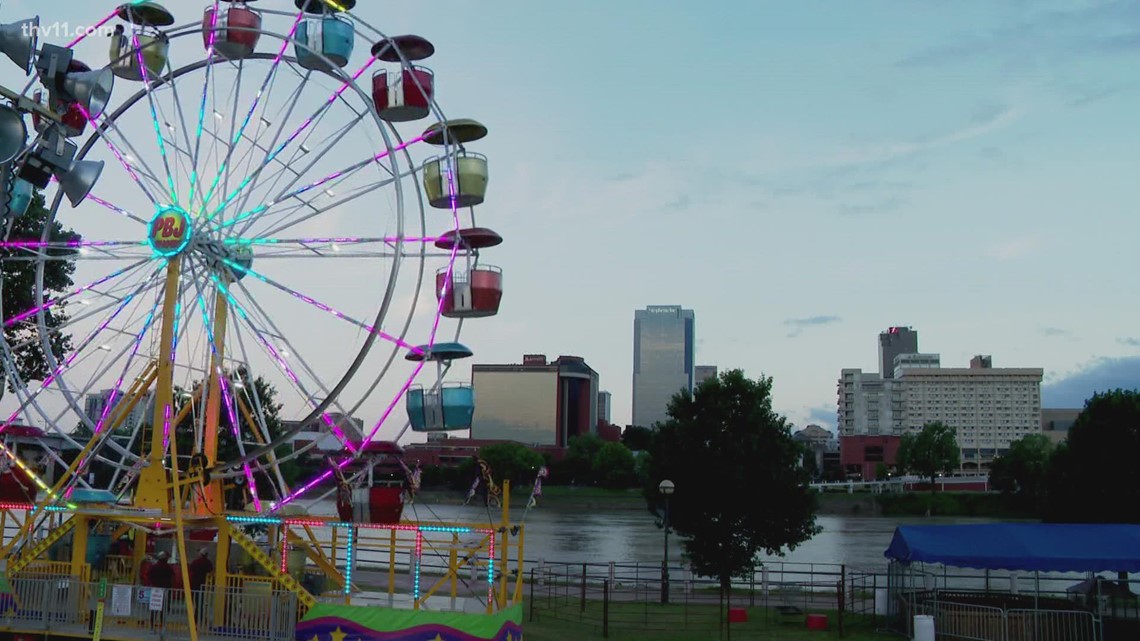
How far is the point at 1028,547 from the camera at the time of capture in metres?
24.6

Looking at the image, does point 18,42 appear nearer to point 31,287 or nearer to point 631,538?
point 31,287

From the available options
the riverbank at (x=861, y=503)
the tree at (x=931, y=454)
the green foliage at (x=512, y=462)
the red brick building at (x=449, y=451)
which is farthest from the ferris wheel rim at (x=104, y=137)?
the tree at (x=931, y=454)

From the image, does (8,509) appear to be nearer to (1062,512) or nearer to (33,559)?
(33,559)

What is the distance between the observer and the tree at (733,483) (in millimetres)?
34000

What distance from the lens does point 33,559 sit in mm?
22375

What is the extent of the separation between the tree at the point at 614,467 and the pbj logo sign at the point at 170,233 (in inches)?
5051

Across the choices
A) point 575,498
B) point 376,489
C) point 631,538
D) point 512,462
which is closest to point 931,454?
point 575,498

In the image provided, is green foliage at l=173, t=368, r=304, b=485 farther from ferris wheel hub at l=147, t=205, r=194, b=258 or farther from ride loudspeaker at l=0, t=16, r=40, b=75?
ride loudspeaker at l=0, t=16, r=40, b=75

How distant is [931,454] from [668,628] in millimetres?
139673

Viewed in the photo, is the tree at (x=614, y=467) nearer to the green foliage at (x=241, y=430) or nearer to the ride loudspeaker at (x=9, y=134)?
the green foliage at (x=241, y=430)

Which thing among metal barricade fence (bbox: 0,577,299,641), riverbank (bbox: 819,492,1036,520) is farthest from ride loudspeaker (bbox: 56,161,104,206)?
riverbank (bbox: 819,492,1036,520)

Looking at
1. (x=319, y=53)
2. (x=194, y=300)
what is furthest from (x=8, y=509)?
(x=319, y=53)

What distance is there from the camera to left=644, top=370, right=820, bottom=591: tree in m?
34.0

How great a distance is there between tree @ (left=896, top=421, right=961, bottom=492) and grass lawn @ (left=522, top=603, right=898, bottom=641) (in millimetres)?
133147
